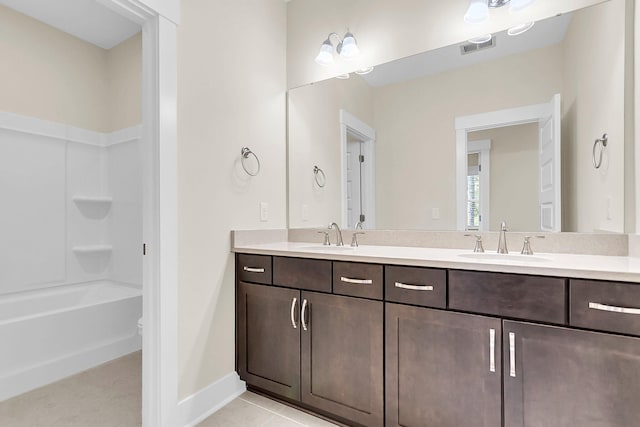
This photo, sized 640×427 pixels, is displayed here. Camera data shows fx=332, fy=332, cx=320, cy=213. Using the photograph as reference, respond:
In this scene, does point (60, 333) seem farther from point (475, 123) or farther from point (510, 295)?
point (475, 123)

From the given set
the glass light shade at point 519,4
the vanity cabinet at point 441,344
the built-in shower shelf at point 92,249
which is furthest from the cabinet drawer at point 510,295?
the built-in shower shelf at point 92,249

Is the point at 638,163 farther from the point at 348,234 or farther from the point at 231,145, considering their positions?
the point at 231,145

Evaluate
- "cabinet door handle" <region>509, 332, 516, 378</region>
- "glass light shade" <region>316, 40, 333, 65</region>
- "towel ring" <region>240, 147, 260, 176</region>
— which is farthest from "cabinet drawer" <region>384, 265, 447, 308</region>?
"glass light shade" <region>316, 40, 333, 65</region>

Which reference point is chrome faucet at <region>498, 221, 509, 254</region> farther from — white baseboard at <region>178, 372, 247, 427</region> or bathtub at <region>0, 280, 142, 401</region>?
bathtub at <region>0, 280, 142, 401</region>

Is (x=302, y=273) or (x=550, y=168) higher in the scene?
(x=550, y=168)

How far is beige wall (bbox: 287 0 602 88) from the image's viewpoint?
174 centimetres

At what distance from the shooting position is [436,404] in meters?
1.36

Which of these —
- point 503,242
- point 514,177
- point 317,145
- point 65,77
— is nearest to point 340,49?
point 317,145

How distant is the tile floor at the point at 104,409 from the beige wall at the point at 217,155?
0.25 meters

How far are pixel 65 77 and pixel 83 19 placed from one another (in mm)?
539

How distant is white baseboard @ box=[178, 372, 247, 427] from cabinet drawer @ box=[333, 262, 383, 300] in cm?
92

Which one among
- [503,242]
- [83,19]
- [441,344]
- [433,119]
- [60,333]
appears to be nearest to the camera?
[441,344]

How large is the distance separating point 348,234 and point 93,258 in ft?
8.07

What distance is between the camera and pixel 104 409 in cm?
188
